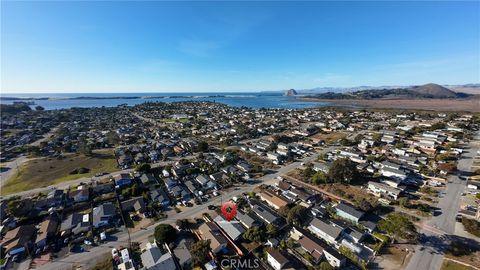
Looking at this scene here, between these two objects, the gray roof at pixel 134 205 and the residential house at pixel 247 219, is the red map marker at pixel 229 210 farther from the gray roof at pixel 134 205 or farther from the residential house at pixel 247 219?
the gray roof at pixel 134 205

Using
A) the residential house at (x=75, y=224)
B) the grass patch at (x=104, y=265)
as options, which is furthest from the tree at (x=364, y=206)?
the residential house at (x=75, y=224)

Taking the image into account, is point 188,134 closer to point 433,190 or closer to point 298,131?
point 298,131

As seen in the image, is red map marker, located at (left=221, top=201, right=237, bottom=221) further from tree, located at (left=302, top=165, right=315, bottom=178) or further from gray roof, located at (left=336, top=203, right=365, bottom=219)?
tree, located at (left=302, top=165, right=315, bottom=178)

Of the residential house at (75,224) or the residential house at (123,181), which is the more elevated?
the residential house at (123,181)

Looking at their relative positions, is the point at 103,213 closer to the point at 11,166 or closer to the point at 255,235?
the point at 255,235

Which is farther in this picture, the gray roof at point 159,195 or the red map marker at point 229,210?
the gray roof at point 159,195

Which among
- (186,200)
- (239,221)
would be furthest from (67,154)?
(239,221)

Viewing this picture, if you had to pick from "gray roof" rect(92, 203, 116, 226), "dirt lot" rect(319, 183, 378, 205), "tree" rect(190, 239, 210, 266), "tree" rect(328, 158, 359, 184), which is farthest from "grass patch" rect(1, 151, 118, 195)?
"tree" rect(328, 158, 359, 184)
